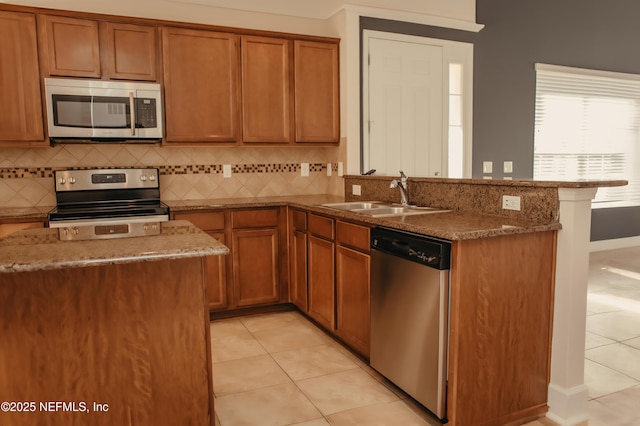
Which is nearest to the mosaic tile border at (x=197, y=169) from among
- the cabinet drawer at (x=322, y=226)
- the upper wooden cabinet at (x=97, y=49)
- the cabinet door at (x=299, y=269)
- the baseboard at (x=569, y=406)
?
the upper wooden cabinet at (x=97, y=49)

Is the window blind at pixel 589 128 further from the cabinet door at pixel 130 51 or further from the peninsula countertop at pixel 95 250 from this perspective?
the peninsula countertop at pixel 95 250

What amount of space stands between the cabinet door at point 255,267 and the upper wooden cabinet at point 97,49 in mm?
1429

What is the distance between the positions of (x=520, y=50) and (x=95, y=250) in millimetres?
4833

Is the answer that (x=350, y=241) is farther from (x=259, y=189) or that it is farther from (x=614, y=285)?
(x=614, y=285)

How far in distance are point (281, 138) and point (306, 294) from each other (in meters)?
1.35

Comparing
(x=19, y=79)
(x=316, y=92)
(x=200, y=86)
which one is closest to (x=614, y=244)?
(x=316, y=92)

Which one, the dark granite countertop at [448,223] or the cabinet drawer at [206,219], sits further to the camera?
the cabinet drawer at [206,219]

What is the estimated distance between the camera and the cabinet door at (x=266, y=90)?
12.7 feet

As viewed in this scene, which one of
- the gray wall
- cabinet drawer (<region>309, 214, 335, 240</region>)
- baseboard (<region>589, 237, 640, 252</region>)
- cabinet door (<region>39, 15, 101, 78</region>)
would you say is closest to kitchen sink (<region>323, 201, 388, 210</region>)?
cabinet drawer (<region>309, 214, 335, 240</region>)

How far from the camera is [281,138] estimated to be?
4.03 m

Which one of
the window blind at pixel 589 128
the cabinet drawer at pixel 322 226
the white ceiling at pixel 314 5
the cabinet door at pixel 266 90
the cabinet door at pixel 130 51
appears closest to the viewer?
the cabinet drawer at pixel 322 226

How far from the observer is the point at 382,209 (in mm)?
3189

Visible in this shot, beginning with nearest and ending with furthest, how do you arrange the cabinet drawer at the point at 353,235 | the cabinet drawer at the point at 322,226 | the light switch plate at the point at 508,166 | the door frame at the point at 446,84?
the cabinet drawer at the point at 353,235
the cabinet drawer at the point at 322,226
the door frame at the point at 446,84
the light switch plate at the point at 508,166

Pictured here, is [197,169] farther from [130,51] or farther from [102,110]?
[130,51]
